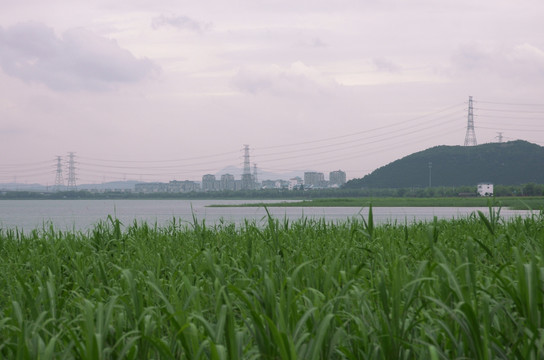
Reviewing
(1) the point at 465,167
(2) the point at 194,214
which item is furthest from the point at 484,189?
(2) the point at 194,214

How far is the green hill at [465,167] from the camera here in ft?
368

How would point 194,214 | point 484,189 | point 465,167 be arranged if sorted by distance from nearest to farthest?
1. point 194,214
2. point 484,189
3. point 465,167

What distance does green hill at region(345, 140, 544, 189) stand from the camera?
112 metres

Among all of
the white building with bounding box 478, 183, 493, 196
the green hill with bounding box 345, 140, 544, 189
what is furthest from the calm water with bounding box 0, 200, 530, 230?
the green hill with bounding box 345, 140, 544, 189

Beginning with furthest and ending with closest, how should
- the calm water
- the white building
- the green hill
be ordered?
1. the green hill
2. the white building
3. the calm water

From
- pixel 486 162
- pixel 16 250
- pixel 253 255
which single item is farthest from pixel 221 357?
pixel 486 162

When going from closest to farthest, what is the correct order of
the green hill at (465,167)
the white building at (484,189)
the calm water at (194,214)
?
the calm water at (194,214) < the white building at (484,189) < the green hill at (465,167)

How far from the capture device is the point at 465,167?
4651 inches

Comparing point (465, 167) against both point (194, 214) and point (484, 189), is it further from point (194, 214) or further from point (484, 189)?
point (194, 214)

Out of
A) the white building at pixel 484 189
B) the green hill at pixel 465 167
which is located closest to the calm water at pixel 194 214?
the white building at pixel 484 189

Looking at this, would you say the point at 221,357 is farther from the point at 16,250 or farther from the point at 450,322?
the point at 16,250

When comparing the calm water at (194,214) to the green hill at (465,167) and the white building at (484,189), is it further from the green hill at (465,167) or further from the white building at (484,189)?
the green hill at (465,167)

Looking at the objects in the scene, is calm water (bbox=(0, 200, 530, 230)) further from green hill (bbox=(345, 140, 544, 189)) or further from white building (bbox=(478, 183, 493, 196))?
green hill (bbox=(345, 140, 544, 189))

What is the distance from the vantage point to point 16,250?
27.4 ft
